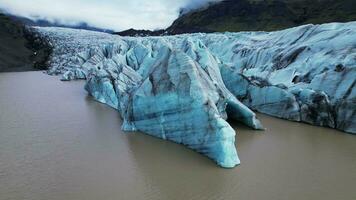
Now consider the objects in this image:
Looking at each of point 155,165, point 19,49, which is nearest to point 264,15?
point 19,49

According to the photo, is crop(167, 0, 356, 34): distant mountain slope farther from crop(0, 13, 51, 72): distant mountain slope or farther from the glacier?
the glacier

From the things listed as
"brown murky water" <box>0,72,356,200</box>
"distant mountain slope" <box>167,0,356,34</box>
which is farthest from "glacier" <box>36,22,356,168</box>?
"distant mountain slope" <box>167,0,356,34</box>

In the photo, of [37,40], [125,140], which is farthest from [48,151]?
[37,40]

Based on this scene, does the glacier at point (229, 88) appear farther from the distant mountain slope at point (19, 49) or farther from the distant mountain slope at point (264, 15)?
the distant mountain slope at point (264, 15)

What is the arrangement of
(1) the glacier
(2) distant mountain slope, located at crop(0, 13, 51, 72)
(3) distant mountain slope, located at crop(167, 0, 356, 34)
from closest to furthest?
(1) the glacier < (2) distant mountain slope, located at crop(0, 13, 51, 72) < (3) distant mountain slope, located at crop(167, 0, 356, 34)

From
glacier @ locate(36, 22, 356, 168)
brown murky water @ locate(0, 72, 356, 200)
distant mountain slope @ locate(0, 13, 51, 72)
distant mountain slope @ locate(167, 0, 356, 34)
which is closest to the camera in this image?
brown murky water @ locate(0, 72, 356, 200)

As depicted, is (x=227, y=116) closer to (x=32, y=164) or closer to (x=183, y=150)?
(x=183, y=150)
